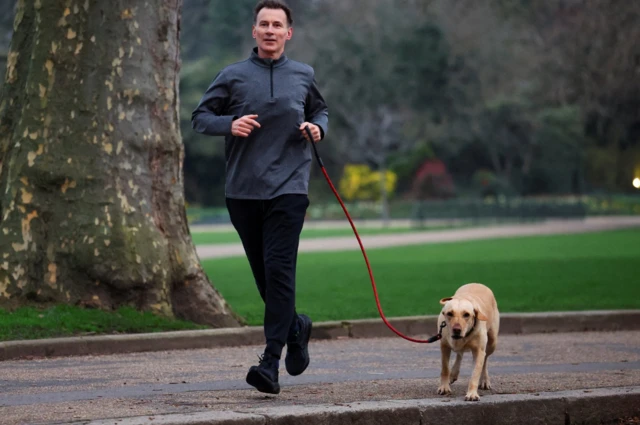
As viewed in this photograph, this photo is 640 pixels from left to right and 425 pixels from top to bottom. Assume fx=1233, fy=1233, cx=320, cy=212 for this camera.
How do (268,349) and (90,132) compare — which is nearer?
Result: (268,349)

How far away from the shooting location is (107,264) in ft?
32.8

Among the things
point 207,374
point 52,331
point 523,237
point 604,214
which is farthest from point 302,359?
point 604,214

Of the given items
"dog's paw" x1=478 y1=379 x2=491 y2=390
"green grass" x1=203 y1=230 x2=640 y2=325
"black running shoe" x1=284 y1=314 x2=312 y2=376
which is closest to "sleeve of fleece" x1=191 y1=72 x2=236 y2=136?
"black running shoe" x1=284 y1=314 x2=312 y2=376

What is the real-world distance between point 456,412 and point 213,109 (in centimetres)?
205

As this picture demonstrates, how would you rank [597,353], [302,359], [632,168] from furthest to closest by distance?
[632,168] → [597,353] → [302,359]

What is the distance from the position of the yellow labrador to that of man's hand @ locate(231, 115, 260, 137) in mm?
1344

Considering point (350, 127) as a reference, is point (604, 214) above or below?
below

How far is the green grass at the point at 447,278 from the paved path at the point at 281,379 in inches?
95.2

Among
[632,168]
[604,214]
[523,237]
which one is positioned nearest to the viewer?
[523,237]

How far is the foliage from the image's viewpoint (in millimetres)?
67125

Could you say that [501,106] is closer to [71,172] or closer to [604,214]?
[604,214]

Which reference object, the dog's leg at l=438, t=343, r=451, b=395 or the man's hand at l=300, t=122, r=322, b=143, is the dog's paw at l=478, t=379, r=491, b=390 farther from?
the man's hand at l=300, t=122, r=322, b=143

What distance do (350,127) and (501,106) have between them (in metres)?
9.51

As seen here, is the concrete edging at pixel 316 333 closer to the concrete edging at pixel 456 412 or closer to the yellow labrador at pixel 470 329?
the yellow labrador at pixel 470 329
